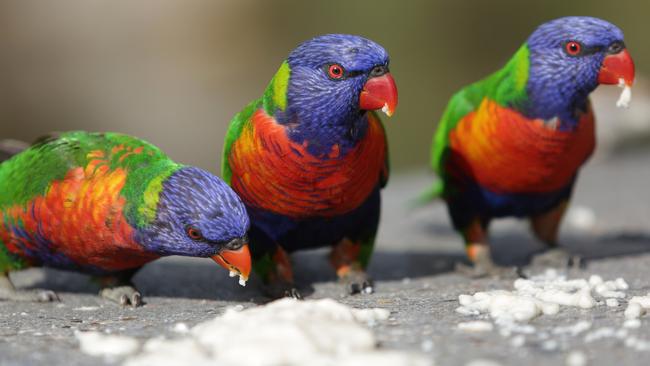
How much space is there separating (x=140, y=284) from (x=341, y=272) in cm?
106

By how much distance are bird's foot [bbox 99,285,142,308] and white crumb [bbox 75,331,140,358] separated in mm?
851

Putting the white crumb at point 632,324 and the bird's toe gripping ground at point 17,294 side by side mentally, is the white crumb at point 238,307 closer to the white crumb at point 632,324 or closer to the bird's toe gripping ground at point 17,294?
the bird's toe gripping ground at point 17,294

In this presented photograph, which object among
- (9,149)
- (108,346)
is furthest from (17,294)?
(108,346)

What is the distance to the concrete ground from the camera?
2598 mm

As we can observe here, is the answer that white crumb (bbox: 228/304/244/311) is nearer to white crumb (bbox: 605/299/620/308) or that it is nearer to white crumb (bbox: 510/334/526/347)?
white crumb (bbox: 510/334/526/347)

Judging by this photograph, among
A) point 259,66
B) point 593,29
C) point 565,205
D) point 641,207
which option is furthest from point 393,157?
point 593,29

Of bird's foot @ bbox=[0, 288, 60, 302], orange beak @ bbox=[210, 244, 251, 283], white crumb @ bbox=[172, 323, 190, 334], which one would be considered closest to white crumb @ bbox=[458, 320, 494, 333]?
orange beak @ bbox=[210, 244, 251, 283]

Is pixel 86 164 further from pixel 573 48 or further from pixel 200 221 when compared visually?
pixel 573 48

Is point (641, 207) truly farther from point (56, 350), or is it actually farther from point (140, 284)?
point (56, 350)

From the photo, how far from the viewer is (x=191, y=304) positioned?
11.8ft

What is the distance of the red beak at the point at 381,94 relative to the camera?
10.5 ft

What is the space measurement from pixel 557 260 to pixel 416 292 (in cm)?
113

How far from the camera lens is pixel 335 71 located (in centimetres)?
322

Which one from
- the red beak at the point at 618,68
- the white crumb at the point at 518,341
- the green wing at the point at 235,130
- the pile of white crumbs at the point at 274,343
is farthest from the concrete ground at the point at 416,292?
the red beak at the point at 618,68
